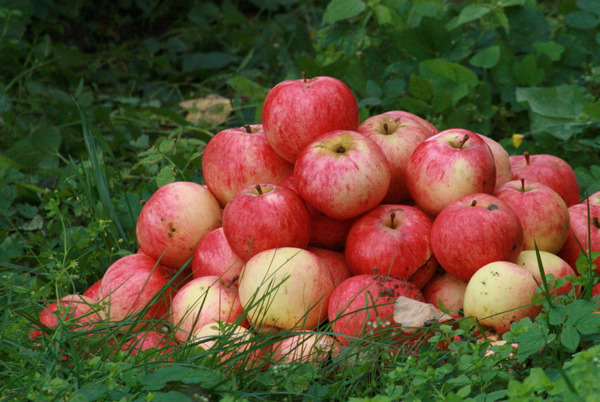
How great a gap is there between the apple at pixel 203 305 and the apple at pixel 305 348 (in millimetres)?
222

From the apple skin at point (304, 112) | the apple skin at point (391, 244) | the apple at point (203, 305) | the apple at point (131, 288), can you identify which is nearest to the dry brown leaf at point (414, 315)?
the apple skin at point (391, 244)

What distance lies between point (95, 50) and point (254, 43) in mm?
1421

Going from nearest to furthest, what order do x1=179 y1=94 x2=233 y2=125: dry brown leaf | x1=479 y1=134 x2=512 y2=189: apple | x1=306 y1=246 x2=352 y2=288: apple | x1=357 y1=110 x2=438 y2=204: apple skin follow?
x1=306 y1=246 x2=352 y2=288: apple < x1=357 y1=110 x2=438 y2=204: apple skin < x1=479 y1=134 x2=512 y2=189: apple < x1=179 y1=94 x2=233 y2=125: dry brown leaf

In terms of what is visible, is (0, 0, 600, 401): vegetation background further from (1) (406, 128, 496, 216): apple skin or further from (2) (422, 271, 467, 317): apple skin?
(1) (406, 128, 496, 216): apple skin

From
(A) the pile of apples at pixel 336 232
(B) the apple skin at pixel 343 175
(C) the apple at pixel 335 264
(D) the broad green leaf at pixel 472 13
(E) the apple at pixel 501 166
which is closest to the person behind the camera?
(A) the pile of apples at pixel 336 232

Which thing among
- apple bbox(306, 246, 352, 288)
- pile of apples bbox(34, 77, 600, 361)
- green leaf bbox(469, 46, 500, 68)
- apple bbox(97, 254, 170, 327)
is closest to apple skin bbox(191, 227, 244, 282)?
pile of apples bbox(34, 77, 600, 361)

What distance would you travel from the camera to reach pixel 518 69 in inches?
149

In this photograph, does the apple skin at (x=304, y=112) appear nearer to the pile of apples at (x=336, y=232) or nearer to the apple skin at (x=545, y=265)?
the pile of apples at (x=336, y=232)

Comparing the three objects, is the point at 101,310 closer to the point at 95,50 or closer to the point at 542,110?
the point at 542,110

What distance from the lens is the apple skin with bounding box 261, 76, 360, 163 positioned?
7.46 feet

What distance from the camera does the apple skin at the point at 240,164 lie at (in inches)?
94.4

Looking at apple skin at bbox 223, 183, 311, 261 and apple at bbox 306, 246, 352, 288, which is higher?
apple skin at bbox 223, 183, 311, 261

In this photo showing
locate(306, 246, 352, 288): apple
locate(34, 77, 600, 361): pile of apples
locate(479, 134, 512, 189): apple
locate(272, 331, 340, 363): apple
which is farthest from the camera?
locate(479, 134, 512, 189): apple

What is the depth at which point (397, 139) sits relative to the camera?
2.37 meters
